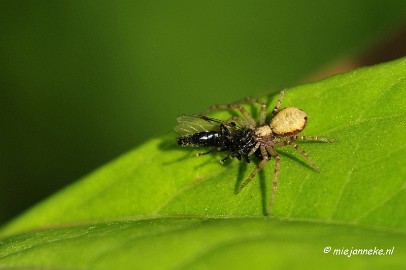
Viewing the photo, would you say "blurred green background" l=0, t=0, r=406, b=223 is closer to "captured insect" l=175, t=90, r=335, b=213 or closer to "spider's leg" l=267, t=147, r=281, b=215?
"captured insect" l=175, t=90, r=335, b=213

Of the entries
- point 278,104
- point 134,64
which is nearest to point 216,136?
point 278,104

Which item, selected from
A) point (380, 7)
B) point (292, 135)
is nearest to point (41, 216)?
point (292, 135)

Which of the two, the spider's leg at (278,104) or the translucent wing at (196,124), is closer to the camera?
the spider's leg at (278,104)

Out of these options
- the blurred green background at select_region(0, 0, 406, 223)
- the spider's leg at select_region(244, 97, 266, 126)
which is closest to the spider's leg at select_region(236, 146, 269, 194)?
the spider's leg at select_region(244, 97, 266, 126)

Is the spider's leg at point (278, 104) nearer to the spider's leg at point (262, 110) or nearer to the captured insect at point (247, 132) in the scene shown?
the captured insect at point (247, 132)

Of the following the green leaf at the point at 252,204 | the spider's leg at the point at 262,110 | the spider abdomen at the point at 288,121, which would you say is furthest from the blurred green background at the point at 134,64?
the green leaf at the point at 252,204

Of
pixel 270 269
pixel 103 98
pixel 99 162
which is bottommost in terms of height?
pixel 270 269

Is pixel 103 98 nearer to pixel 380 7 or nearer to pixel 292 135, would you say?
pixel 292 135
